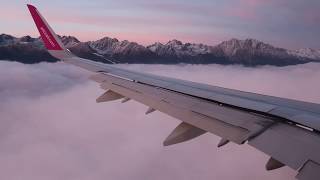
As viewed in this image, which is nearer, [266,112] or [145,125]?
[266,112]

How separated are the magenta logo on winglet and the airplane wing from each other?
0.03 m

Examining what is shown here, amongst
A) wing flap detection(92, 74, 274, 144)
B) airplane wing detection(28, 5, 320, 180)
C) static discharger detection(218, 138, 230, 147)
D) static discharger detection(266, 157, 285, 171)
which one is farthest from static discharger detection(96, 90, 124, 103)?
static discharger detection(266, 157, 285, 171)

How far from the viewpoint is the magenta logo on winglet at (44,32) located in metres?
10.2

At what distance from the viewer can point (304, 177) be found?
11.2 feet

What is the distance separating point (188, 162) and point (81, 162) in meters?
44.8

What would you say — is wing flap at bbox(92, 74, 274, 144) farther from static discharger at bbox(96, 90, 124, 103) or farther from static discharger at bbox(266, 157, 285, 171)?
static discharger at bbox(266, 157, 285, 171)

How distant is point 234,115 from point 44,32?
7.79m

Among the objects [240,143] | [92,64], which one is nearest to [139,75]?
[92,64]

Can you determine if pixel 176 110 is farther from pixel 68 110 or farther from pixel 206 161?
pixel 68 110

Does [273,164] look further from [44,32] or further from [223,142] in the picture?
[44,32]

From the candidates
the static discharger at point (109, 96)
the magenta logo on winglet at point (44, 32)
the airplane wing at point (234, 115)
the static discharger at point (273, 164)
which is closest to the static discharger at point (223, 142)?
the airplane wing at point (234, 115)

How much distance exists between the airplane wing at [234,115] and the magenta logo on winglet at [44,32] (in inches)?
1.3

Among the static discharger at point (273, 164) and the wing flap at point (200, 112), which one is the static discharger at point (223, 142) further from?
the static discharger at point (273, 164)

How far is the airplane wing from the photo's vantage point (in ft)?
14.2
